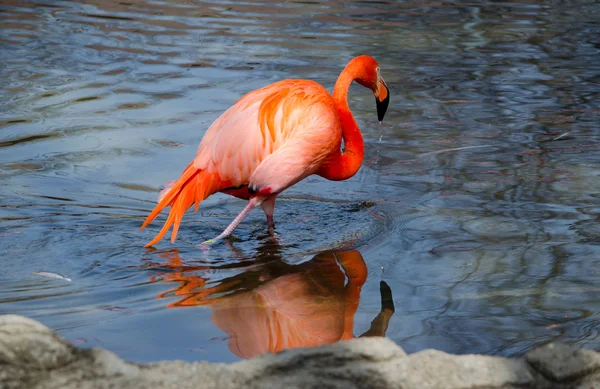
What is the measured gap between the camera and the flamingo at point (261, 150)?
434 cm

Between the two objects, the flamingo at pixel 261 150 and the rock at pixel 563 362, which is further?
the flamingo at pixel 261 150

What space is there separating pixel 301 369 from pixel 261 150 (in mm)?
2121

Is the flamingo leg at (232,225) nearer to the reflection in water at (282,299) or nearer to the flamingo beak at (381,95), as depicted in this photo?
the reflection in water at (282,299)

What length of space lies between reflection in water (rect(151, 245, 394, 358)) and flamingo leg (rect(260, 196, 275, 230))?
0.98 feet

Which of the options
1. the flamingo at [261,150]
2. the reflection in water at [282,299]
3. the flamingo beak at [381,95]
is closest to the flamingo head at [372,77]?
the flamingo beak at [381,95]

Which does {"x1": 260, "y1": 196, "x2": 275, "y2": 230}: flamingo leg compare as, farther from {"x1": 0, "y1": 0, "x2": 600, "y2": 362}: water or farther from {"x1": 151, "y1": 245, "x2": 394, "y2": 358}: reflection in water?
{"x1": 151, "y1": 245, "x2": 394, "y2": 358}: reflection in water

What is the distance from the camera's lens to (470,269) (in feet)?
13.0

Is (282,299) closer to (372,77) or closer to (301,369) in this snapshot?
(301,369)

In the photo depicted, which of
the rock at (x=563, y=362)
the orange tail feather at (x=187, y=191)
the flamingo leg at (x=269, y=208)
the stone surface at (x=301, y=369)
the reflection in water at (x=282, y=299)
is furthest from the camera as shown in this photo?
the flamingo leg at (x=269, y=208)

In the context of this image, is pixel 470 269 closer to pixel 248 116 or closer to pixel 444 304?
pixel 444 304

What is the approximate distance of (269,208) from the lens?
455cm

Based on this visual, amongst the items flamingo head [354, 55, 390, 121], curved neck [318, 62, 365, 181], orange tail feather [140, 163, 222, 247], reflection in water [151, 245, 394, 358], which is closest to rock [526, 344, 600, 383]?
reflection in water [151, 245, 394, 358]

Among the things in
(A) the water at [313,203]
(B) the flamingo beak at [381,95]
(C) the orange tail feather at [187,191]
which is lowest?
(A) the water at [313,203]

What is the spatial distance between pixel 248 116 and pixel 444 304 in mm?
1421
